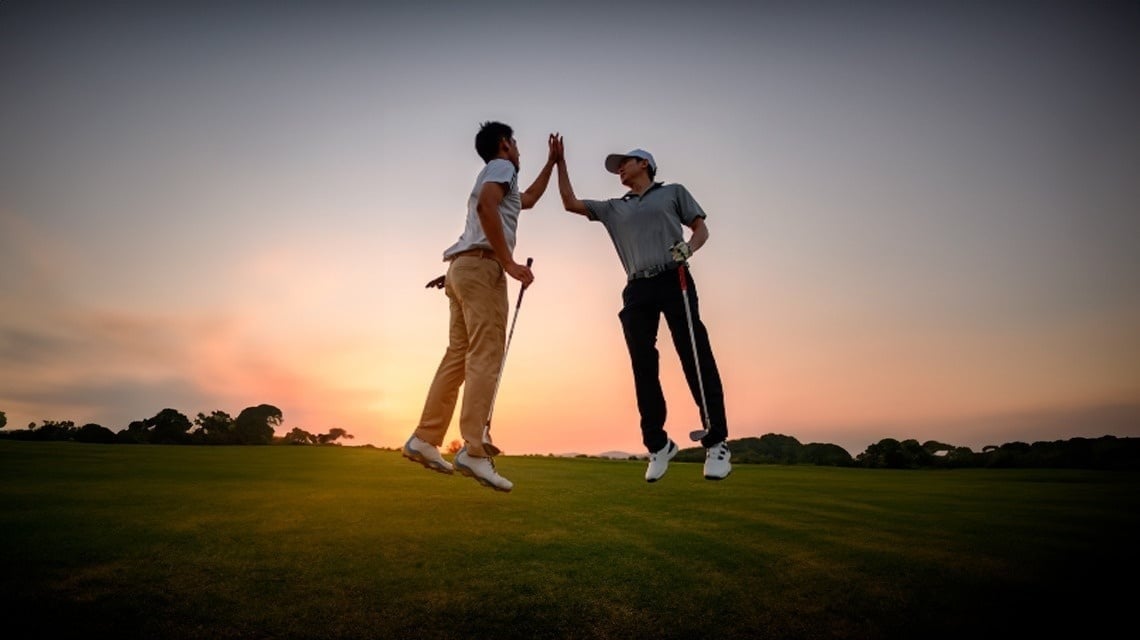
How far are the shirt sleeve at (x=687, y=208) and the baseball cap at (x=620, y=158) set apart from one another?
39 cm

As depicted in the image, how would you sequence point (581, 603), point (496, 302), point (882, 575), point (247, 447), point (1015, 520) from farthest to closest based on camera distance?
point (247, 447)
point (1015, 520)
point (496, 302)
point (882, 575)
point (581, 603)

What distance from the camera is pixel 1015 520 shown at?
5836 mm

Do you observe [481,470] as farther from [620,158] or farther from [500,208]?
[620,158]

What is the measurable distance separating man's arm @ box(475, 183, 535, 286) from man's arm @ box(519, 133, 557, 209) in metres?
0.84

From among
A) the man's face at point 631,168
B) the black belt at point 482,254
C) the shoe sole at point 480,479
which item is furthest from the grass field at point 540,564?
the man's face at point 631,168

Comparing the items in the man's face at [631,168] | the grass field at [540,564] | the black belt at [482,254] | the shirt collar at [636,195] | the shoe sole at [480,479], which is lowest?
the grass field at [540,564]

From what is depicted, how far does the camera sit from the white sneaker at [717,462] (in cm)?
501

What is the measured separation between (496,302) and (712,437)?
2.18m

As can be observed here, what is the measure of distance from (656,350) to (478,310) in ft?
6.01

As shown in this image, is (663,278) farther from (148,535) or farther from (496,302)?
(148,535)

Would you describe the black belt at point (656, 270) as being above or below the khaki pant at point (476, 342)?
above

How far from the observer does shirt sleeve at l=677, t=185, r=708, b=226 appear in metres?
5.65

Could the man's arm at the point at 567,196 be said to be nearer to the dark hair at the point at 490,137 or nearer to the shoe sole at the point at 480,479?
the dark hair at the point at 490,137

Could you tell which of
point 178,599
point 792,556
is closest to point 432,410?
point 178,599
